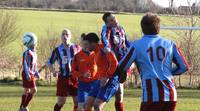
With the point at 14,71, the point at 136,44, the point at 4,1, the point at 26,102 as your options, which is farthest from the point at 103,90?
the point at 4,1

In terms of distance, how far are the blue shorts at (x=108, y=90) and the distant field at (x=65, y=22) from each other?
114ft

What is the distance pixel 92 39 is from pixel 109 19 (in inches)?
34.9

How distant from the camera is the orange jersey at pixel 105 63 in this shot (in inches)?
413

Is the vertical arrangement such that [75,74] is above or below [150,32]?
below

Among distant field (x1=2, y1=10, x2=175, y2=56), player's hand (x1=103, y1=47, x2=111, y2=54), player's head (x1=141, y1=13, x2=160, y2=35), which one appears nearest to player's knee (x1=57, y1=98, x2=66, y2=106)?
player's hand (x1=103, y1=47, x2=111, y2=54)

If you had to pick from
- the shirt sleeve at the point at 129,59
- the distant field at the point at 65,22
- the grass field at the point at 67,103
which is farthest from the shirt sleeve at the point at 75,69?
the distant field at the point at 65,22

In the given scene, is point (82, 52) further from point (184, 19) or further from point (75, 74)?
point (184, 19)

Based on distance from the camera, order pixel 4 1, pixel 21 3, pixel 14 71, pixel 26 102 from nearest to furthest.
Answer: pixel 26 102 → pixel 14 71 → pixel 4 1 → pixel 21 3

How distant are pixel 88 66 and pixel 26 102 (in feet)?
14.8

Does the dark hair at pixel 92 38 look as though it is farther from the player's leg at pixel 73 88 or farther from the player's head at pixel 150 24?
the player's head at pixel 150 24

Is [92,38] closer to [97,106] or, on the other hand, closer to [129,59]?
[97,106]

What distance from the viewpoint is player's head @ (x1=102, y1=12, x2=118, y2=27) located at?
11116 millimetres

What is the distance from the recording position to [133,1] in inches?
2297

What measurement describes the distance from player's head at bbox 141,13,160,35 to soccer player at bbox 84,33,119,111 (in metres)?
3.04
